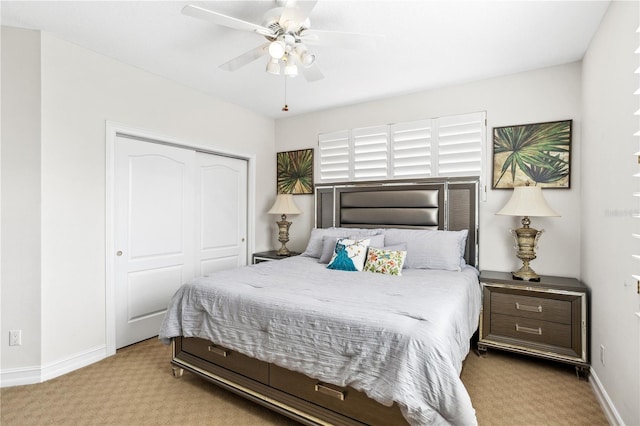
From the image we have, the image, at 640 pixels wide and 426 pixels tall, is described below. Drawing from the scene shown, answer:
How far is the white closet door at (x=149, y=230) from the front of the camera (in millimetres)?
3010

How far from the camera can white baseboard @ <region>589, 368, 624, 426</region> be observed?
71.9 inches

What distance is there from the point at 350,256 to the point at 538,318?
1627 mm

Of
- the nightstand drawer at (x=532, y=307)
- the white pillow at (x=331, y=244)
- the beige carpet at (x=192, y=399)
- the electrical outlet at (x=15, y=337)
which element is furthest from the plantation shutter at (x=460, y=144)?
the electrical outlet at (x=15, y=337)

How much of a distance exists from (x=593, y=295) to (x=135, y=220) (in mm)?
3993

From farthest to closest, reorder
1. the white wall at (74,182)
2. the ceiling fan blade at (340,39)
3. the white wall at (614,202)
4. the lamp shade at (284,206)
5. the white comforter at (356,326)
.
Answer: the lamp shade at (284,206)
the white wall at (74,182)
the ceiling fan blade at (340,39)
the white wall at (614,202)
the white comforter at (356,326)

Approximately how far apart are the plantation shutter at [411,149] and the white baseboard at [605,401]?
7.23 feet

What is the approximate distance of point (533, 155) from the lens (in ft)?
9.93

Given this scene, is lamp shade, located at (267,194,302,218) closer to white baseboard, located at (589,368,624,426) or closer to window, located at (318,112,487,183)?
window, located at (318,112,487,183)

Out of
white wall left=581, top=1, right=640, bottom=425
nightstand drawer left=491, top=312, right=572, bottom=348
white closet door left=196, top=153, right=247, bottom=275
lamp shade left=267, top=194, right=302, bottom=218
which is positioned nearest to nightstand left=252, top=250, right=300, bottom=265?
white closet door left=196, top=153, right=247, bottom=275

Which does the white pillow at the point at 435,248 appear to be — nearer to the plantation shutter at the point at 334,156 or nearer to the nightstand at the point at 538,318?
the nightstand at the point at 538,318

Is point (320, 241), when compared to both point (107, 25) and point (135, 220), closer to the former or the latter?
point (135, 220)

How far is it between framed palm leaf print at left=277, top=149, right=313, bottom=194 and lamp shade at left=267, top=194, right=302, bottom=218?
254 mm

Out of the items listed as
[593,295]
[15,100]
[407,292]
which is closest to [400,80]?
[407,292]

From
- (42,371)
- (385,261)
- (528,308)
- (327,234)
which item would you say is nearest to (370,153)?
(327,234)
